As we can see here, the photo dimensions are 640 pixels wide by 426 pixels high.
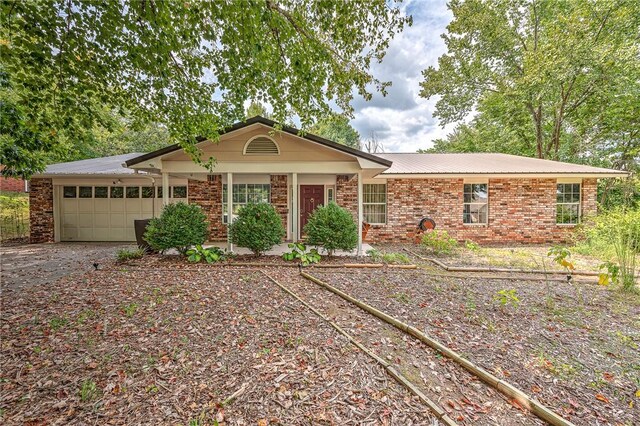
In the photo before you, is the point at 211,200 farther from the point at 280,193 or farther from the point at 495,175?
the point at 495,175

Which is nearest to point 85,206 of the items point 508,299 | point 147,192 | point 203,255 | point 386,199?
point 147,192

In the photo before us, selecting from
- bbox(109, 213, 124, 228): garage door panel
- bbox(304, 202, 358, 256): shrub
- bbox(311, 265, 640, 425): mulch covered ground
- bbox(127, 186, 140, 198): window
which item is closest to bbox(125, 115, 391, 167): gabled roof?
bbox(304, 202, 358, 256): shrub

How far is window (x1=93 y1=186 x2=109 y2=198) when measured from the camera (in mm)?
10398

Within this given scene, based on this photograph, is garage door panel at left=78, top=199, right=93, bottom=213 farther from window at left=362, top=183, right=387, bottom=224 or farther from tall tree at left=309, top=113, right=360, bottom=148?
tall tree at left=309, top=113, right=360, bottom=148

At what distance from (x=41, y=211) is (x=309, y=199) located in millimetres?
10454

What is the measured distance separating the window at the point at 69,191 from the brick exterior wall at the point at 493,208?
1187 cm

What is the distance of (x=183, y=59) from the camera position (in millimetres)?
5160

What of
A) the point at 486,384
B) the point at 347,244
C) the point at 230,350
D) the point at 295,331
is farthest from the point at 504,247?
the point at 230,350

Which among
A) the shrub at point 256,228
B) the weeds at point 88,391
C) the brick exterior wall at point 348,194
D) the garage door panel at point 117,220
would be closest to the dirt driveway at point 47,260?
the garage door panel at point 117,220

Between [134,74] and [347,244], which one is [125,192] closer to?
[134,74]

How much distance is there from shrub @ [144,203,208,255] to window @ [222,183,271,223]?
2490 mm

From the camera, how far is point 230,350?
2.92 m

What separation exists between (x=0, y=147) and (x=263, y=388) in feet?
22.7

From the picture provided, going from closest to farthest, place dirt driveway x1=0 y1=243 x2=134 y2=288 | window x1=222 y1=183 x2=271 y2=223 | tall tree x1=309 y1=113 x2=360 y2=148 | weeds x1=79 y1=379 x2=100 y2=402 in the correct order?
weeds x1=79 y1=379 x2=100 y2=402
dirt driveway x1=0 y1=243 x2=134 y2=288
window x1=222 y1=183 x2=271 y2=223
tall tree x1=309 y1=113 x2=360 y2=148
